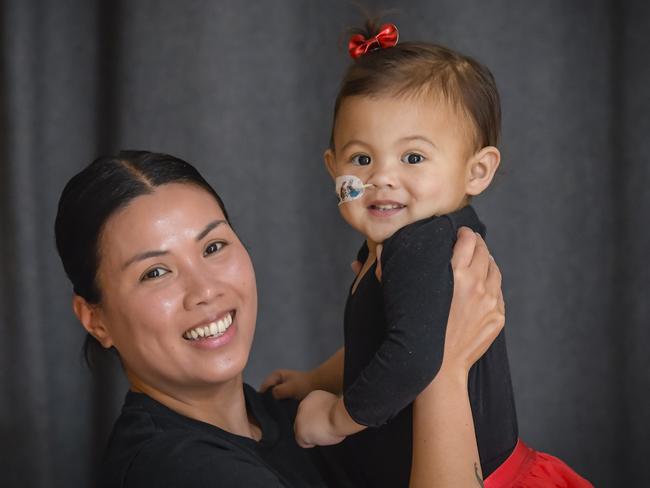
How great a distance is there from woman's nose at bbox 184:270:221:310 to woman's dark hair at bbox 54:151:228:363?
172 millimetres

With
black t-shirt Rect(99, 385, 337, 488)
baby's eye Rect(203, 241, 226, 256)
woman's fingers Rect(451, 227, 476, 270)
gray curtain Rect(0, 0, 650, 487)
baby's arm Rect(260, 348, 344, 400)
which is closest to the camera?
black t-shirt Rect(99, 385, 337, 488)

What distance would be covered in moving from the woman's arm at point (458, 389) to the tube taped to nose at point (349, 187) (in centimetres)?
19

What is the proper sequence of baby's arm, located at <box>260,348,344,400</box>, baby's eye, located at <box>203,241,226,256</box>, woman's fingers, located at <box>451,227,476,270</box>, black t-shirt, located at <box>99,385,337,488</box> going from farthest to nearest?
1. baby's arm, located at <box>260,348,344,400</box>
2. baby's eye, located at <box>203,241,226,256</box>
3. woman's fingers, located at <box>451,227,476,270</box>
4. black t-shirt, located at <box>99,385,337,488</box>

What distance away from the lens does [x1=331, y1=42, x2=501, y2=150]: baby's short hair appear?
5.13ft

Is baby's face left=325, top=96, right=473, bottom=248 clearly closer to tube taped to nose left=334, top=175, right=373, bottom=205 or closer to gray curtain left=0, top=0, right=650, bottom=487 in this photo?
tube taped to nose left=334, top=175, right=373, bottom=205

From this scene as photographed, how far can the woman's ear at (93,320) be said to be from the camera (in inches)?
65.2

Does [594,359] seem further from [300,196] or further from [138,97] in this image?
[138,97]

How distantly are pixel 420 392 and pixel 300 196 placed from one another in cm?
151

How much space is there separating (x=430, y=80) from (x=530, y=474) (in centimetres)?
74

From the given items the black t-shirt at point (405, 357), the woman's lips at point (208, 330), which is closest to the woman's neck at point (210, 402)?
the woman's lips at point (208, 330)

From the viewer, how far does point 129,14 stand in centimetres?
274

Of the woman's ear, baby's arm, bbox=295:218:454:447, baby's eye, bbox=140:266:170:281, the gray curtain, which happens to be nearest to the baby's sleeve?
baby's arm, bbox=295:218:454:447

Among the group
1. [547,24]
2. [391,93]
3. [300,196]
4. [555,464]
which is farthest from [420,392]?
[547,24]

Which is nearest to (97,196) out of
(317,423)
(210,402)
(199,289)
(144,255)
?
(144,255)
